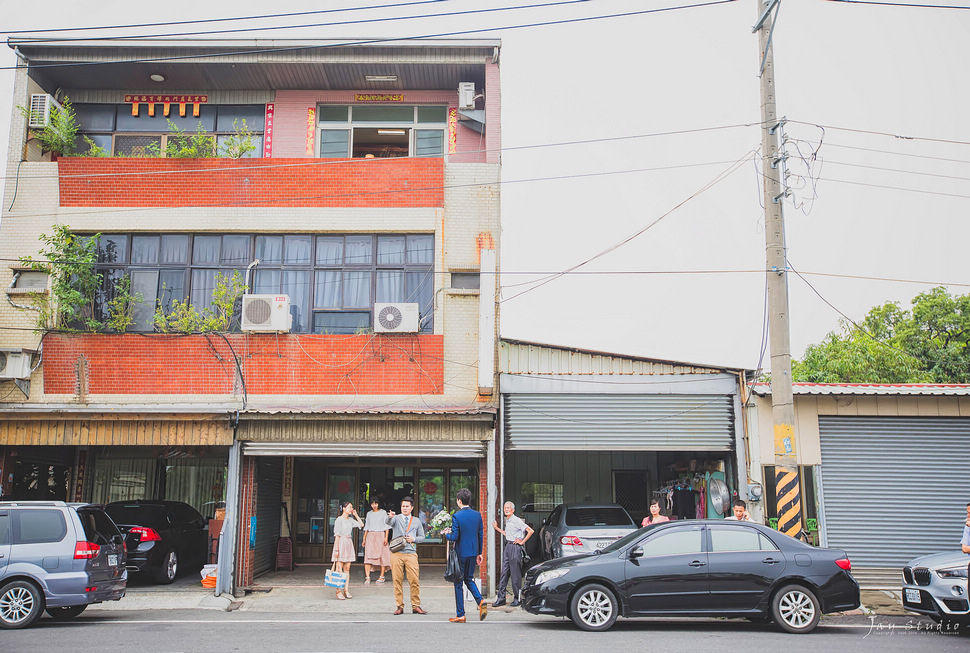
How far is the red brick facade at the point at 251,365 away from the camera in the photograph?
50.3 ft

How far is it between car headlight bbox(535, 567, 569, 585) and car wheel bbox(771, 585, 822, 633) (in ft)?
9.16

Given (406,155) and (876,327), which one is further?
(876,327)

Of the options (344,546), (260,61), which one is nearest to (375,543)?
(344,546)

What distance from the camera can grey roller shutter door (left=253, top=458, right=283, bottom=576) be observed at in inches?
637

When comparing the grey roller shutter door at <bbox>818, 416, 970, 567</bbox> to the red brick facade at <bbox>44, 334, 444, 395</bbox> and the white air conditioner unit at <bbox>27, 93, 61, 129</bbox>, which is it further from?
the white air conditioner unit at <bbox>27, 93, 61, 129</bbox>

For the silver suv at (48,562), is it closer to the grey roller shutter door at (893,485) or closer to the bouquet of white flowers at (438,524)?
the bouquet of white flowers at (438,524)

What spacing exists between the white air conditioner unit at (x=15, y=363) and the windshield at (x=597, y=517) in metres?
11.1

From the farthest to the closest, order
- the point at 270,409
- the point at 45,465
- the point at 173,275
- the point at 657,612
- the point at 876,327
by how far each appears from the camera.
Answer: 1. the point at 876,327
2. the point at 45,465
3. the point at 173,275
4. the point at 270,409
5. the point at 657,612

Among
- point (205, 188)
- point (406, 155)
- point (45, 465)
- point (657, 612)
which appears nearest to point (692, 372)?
point (657, 612)

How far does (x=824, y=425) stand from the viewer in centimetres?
1523

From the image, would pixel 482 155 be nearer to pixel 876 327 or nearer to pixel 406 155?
pixel 406 155

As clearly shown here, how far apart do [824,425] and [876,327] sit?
2447cm

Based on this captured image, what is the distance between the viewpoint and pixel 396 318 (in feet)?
50.3

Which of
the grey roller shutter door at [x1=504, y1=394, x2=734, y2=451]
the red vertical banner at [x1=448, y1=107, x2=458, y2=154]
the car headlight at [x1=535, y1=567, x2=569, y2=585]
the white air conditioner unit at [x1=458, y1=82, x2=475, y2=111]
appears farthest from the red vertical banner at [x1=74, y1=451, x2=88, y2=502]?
the car headlight at [x1=535, y1=567, x2=569, y2=585]
